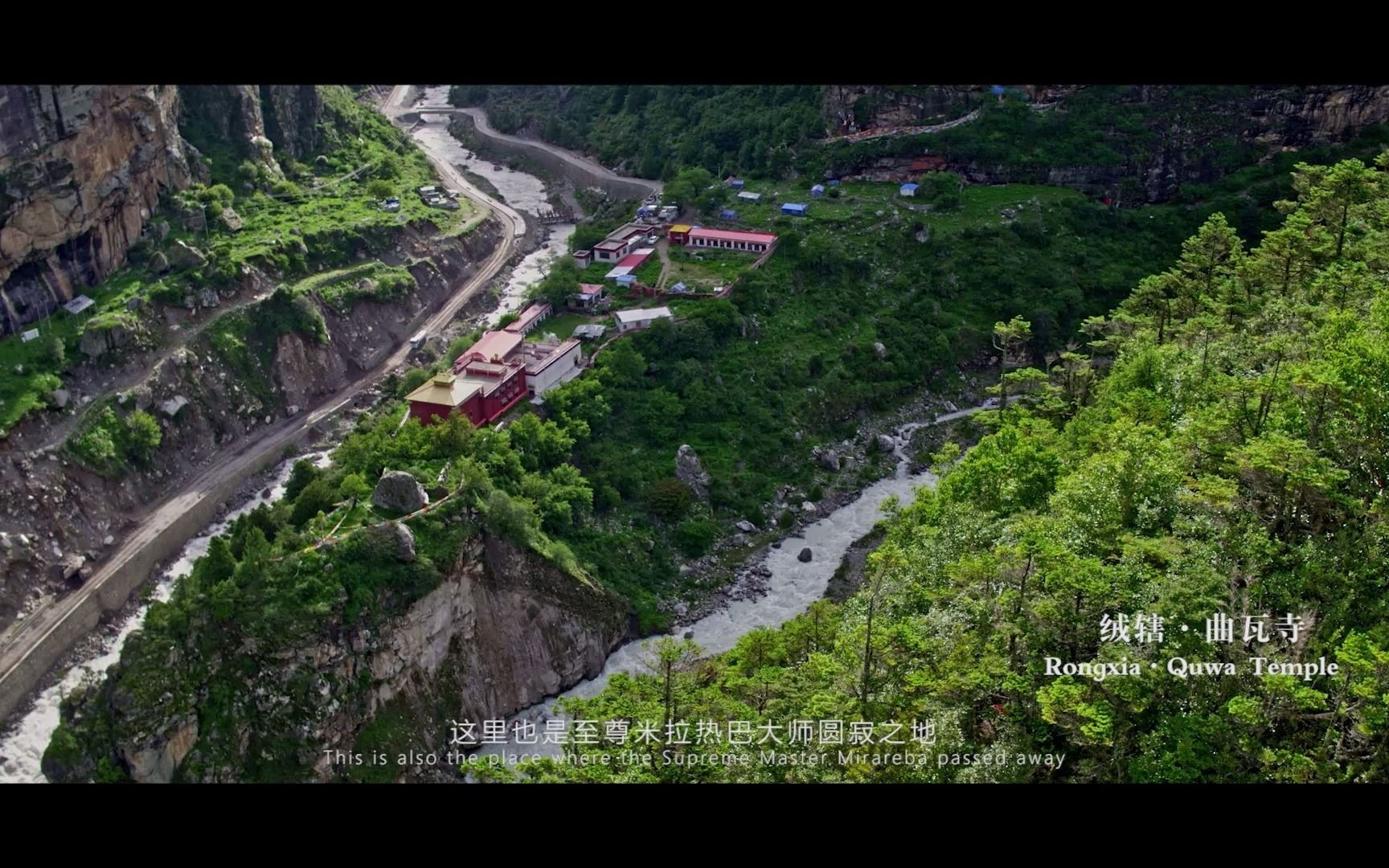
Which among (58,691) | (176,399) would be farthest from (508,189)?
(58,691)

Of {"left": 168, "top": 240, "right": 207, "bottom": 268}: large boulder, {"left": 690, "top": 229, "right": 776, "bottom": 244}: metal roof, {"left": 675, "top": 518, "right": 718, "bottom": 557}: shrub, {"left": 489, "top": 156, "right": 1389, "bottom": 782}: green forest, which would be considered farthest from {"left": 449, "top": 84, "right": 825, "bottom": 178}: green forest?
{"left": 489, "top": 156, "right": 1389, "bottom": 782}: green forest

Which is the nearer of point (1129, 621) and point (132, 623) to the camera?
point (1129, 621)

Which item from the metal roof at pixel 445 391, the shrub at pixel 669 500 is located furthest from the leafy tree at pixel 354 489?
the shrub at pixel 669 500

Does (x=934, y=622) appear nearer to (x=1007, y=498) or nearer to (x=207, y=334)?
(x=1007, y=498)

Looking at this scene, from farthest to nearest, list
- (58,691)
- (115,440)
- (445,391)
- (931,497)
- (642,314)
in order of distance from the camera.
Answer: (642,314), (115,440), (445,391), (58,691), (931,497)

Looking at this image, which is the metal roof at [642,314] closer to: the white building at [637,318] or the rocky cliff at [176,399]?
the white building at [637,318]

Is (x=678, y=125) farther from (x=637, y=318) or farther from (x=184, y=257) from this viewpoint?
(x=184, y=257)

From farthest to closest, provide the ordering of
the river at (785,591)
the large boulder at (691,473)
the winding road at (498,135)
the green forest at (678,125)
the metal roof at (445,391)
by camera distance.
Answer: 1. the winding road at (498,135)
2. the green forest at (678,125)
3. the large boulder at (691,473)
4. the metal roof at (445,391)
5. the river at (785,591)
